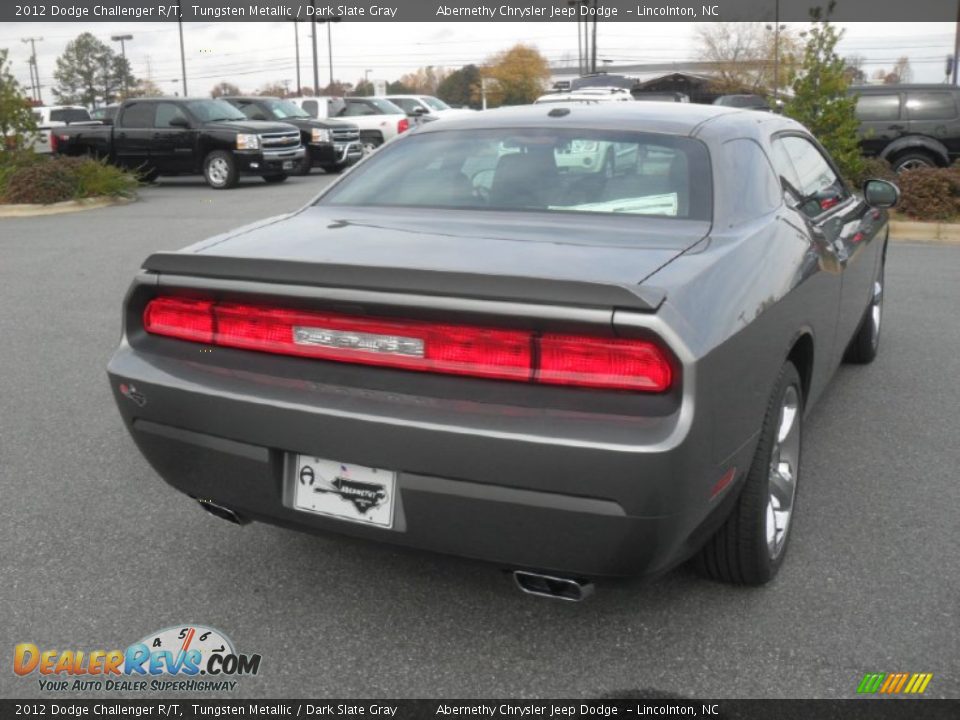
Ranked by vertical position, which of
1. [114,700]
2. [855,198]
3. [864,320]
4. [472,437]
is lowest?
[114,700]

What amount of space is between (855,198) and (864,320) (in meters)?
0.78

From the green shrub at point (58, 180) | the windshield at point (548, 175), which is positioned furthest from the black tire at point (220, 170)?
the windshield at point (548, 175)

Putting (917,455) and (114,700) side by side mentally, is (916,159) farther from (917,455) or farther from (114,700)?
(114,700)

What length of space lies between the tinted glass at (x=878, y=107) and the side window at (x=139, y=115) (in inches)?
513

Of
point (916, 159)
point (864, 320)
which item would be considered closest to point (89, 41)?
point (916, 159)

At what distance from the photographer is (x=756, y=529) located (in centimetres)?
298

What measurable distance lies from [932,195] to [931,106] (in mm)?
3313

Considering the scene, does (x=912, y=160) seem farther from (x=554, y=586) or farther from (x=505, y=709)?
Answer: (x=505, y=709)

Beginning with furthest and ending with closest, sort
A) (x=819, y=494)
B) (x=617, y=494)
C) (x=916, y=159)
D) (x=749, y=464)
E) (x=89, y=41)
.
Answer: (x=89, y=41), (x=916, y=159), (x=819, y=494), (x=749, y=464), (x=617, y=494)

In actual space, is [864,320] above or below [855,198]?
below

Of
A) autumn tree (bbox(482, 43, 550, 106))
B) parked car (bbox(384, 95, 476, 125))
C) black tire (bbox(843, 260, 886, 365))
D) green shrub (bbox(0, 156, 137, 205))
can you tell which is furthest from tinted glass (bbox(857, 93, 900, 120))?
autumn tree (bbox(482, 43, 550, 106))

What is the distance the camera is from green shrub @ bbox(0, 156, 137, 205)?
52.2 ft

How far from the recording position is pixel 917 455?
4418 mm

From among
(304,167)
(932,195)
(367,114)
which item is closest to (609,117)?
(932,195)
